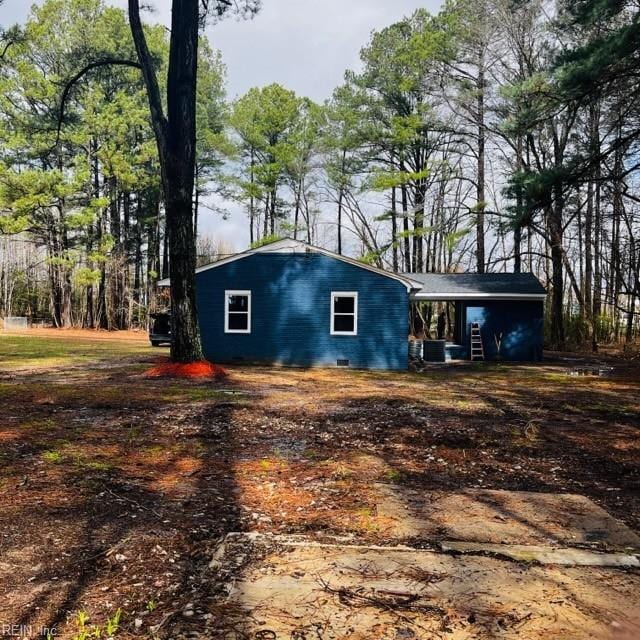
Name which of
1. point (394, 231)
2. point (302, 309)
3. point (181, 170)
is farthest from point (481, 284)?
point (181, 170)

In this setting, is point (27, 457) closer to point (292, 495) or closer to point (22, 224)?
point (292, 495)

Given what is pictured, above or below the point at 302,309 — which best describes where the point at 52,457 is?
below

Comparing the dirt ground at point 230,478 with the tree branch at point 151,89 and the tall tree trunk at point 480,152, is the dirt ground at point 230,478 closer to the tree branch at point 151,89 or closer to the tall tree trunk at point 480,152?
the tree branch at point 151,89

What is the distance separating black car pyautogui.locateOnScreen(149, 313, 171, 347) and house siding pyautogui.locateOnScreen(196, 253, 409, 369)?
618 centimetres

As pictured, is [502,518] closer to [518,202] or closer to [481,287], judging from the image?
[518,202]

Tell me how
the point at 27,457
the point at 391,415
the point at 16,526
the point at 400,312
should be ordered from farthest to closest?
the point at 400,312 → the point at 391,415 → the point at 27,457 → the point at 16,526

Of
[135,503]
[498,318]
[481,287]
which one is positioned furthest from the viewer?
[481,287]

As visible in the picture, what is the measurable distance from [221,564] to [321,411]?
4.97 m

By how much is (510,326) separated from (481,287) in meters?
1.75

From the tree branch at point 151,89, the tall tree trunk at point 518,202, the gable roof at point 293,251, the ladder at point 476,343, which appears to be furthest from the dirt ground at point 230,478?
the ladder at point 476,343

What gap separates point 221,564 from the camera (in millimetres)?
2670

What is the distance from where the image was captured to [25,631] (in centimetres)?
211

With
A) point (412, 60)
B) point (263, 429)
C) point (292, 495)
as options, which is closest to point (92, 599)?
point (292, 495)

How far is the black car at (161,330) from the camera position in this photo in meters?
21.2
